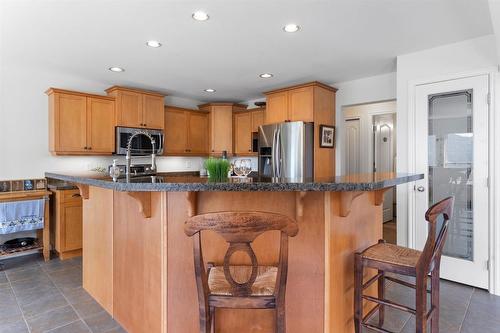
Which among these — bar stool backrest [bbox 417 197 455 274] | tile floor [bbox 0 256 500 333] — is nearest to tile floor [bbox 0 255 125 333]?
tile floor [bbox 0 256 500 333]

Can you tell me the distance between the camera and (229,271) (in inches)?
50.8

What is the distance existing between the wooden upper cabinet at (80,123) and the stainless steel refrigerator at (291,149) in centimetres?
237

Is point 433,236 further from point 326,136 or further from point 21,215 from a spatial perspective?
point 21,215

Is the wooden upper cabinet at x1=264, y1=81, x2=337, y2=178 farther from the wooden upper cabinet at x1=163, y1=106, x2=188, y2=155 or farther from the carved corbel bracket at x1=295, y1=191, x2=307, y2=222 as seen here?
the carved corbel bracket at x1=295, y1=191, x2=307, y2=222

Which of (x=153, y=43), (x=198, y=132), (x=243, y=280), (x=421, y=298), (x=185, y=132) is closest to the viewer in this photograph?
(x=243, y=280)

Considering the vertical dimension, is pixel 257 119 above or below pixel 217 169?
above

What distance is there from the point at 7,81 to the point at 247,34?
3.22 m

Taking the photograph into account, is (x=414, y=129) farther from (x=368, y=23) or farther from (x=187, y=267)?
(x=187, y=267)

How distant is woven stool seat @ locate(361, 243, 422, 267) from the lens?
1.67 meters

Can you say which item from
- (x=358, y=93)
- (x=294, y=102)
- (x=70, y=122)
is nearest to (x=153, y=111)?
(x=70, y=122)

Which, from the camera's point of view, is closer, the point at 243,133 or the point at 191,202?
the point at 191,202

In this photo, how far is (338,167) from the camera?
462cm

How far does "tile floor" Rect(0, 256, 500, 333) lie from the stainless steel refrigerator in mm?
1833

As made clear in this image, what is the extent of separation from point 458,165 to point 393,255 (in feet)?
5.87
